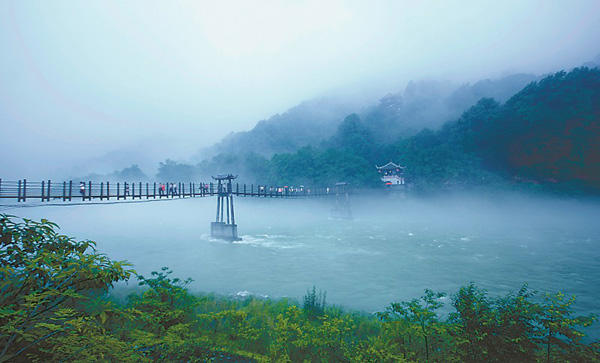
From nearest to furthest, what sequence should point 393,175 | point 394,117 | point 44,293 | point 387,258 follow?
point 44,293 < point 387,258 < point 393,175 < point 394,117

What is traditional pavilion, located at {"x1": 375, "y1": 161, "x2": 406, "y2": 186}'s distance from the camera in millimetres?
72125

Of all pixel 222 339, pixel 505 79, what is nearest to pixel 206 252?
pixel 222 339

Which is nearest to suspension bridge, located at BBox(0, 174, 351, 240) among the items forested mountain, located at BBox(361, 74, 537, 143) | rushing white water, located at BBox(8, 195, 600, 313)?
rushing white water, located at BBox(8, 195, 600, 313)

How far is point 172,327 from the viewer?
6.28 m

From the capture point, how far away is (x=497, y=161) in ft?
224

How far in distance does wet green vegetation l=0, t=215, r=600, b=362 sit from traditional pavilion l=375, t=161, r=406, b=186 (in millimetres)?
68668

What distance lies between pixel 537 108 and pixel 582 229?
112ft

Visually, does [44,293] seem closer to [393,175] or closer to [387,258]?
[387,258]

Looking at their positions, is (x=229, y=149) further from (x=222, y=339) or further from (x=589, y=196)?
(x=222, y=339)

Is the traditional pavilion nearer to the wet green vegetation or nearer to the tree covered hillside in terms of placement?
the tree covered hillside

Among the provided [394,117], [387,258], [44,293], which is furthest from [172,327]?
[394,117]

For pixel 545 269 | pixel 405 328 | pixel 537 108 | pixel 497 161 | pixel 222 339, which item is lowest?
pixel 545 269

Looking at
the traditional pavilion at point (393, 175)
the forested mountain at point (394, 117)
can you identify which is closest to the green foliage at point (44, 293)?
the traditional pavilion at point (393, 175)

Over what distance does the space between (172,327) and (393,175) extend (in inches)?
2831
